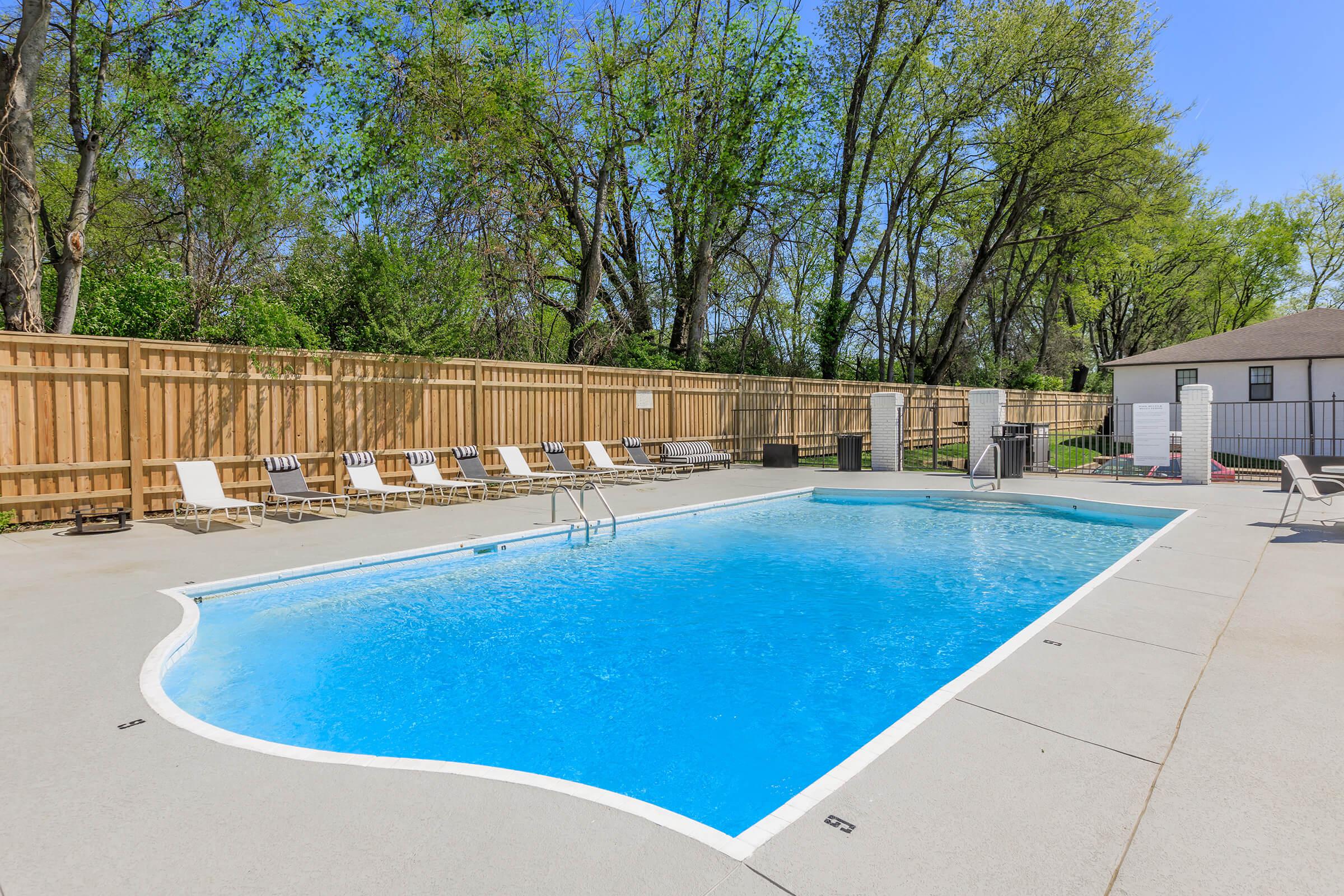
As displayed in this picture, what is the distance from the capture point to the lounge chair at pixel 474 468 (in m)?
12.5

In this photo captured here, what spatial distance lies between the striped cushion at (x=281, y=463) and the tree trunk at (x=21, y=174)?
3680 millimetres

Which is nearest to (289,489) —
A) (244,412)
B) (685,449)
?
(244,412)

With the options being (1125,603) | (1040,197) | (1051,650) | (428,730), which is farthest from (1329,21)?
(428,730)

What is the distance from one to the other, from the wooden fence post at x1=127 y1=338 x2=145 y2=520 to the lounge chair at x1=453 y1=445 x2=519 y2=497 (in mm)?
4455

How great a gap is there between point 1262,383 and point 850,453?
16525mm

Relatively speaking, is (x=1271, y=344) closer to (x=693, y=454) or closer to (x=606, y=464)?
(x=693, y=454)

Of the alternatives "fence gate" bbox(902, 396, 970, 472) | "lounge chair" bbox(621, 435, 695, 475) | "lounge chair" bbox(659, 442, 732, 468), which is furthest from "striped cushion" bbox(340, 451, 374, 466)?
"fence gate" bbox(902, 396, 970, 472)

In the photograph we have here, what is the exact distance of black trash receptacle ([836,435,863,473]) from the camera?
1777 cm

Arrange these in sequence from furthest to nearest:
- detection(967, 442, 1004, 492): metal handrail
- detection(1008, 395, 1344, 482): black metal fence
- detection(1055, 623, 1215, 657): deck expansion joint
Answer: detection(1008, 395, 1344, 482): black metal fence, detection(967, 442, 1004, 492): metal handrail, detection(1055, 623, 1215, 657): deck expansion joint

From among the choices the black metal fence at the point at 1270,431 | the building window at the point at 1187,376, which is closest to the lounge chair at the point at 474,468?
the black metal fence at the point at 1270,431

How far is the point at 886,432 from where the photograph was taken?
1764 centimetres

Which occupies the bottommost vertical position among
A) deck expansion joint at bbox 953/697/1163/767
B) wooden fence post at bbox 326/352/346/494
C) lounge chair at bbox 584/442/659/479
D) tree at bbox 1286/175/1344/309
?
deck expansion joint at bbox 953/697/1163/767

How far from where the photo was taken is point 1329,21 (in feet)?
60.7

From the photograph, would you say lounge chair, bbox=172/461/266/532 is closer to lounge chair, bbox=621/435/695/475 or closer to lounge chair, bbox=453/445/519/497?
lounge chair, bbox=453/445/519/497
